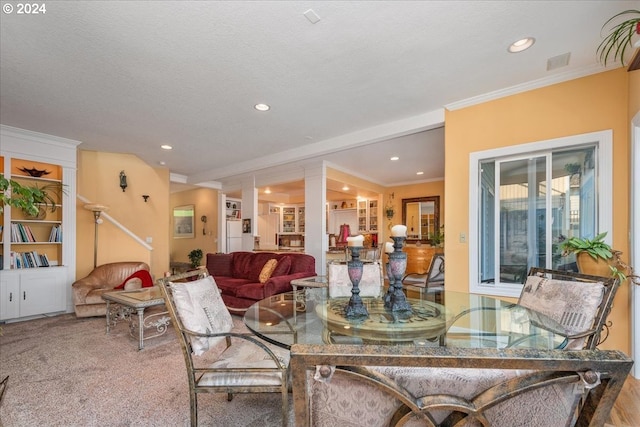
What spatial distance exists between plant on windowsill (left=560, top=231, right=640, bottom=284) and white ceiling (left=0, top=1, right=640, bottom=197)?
5.04 ft

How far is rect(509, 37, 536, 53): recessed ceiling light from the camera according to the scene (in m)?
2.23

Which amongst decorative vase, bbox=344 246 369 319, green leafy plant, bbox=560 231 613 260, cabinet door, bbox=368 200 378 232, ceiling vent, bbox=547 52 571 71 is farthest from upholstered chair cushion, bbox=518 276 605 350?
cabinet door, bbox=368 200 378 232

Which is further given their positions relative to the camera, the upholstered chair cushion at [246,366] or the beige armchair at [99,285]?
the beige armchair at [99,285]

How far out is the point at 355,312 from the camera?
70.8 inches

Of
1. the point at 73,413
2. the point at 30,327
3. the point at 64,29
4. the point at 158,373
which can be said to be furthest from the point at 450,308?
the point at 30,327

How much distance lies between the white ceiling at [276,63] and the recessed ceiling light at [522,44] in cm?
5

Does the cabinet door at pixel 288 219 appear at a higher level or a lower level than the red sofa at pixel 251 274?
higher

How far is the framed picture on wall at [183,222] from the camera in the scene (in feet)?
29.7

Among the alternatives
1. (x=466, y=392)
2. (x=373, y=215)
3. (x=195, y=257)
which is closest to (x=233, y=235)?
(x=195, y=257)

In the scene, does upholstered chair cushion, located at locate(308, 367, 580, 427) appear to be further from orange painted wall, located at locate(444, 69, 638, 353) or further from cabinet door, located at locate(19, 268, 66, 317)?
cabinet door, located at locate(19, 268, 66, 317)

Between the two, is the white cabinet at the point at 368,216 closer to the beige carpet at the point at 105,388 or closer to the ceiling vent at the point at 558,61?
the ceiling vent at the point at 558,61

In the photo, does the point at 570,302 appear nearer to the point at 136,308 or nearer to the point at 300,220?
the point at 136,308

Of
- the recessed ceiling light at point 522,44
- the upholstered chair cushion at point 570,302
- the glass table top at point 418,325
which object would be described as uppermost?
the recessed ceiling light at point 522,44

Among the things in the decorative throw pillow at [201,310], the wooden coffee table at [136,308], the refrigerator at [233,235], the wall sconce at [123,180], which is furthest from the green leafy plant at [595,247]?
the refrigerator at [233,235]
